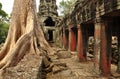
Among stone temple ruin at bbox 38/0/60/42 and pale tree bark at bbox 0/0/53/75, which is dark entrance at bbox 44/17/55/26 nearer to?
stone temple ruin at bbox 38/0/60/42

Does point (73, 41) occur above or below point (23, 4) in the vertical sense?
below

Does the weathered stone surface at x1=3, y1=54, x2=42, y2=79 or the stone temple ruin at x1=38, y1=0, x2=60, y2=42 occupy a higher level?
the stone temple ruin at x1=38, y1=0, x2=60, y2=42

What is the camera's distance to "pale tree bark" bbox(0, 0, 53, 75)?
256 inches

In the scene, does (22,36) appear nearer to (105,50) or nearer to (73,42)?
(105,50)

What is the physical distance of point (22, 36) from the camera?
6.97 m

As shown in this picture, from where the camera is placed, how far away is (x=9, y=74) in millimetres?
4773

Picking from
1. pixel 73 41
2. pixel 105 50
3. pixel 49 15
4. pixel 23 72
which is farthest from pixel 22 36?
pixel 49 15

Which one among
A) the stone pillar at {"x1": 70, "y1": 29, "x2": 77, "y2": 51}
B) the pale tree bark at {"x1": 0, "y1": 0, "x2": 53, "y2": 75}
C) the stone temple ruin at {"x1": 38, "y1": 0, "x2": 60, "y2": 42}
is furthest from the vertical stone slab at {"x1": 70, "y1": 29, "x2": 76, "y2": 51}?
the stone temple ruin at {"x1": 38, "y1": 0, "x2": 60, "y2": 42}

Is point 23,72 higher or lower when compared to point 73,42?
lower

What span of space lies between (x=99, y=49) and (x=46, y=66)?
7.45 ft

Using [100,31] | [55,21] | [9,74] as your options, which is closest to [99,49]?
[100,31]

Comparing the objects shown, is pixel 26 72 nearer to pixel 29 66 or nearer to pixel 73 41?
pixel 29 66

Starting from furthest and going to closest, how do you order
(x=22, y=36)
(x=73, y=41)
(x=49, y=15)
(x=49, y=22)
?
1. (x=49, y=22)
2. (x=49, y=15)
3. (x=73, y=41)
4. (x=22, y=36)

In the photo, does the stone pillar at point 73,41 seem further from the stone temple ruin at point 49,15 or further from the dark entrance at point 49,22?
the dark entrance at point 49,22
